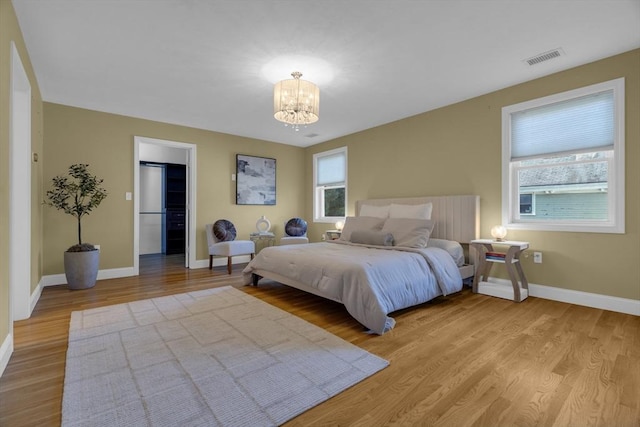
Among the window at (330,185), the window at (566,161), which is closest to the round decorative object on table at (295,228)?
the window at (330,185)

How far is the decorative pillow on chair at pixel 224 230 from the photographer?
5195mm

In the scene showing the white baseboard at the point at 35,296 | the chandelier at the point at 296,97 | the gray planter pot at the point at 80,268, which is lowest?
the white baseboard at the point at 35,296

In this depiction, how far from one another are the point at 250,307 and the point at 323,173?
3.92 m

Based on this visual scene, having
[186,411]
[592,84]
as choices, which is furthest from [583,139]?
[186,411]

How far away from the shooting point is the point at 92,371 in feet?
5.96

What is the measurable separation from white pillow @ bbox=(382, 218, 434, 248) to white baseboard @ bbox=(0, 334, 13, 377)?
3.49m

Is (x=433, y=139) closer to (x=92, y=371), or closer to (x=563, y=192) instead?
(x=563, y=192)

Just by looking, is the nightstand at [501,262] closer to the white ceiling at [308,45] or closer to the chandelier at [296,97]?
the white ceiling at [308,45]

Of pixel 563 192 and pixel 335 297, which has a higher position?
pixel 563 192

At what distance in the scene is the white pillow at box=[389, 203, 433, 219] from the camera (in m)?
4.11

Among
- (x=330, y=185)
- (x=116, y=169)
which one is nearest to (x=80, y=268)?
(x=116, y=169)

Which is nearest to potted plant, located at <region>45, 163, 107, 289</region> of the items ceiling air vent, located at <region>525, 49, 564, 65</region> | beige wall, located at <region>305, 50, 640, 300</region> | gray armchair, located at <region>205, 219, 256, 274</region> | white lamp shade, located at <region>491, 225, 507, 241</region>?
gray armchair, located at <region>205, 219, 256, 274</region>

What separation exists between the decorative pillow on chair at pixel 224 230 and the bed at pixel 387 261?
4.85 ft

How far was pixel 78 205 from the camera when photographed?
3.94 meters
